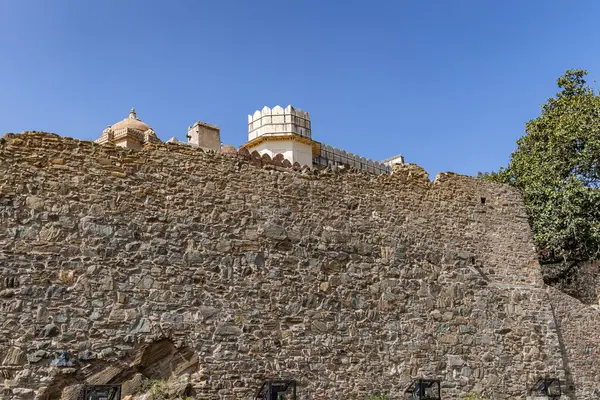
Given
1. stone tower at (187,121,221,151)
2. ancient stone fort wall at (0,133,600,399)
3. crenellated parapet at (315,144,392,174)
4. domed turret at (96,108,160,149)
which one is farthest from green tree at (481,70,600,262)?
domed turret at (96,108,160,149)

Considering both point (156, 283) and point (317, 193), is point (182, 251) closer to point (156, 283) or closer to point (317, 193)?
point (156, 283)

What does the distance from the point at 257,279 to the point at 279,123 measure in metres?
13.4

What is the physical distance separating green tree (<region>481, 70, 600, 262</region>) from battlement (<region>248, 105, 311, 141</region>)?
6.86 m

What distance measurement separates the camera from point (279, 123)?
22.1 metres

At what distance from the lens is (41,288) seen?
7.84 meters

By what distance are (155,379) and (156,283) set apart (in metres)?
1.21

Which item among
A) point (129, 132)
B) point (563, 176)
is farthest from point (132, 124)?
point (563, 176)

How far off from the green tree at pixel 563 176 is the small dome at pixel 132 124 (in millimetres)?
12233

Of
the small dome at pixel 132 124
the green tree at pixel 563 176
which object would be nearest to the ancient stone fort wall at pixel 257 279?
the green tree at pixel 563 176

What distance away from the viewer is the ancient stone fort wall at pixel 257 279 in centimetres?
796

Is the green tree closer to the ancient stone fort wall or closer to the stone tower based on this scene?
the ancient stone fort wall

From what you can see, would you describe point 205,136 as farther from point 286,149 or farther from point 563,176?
point 563,176

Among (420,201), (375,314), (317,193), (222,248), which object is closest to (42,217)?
(222,248)

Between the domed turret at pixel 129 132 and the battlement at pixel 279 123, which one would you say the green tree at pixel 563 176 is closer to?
the battlement at pixel 279 123
